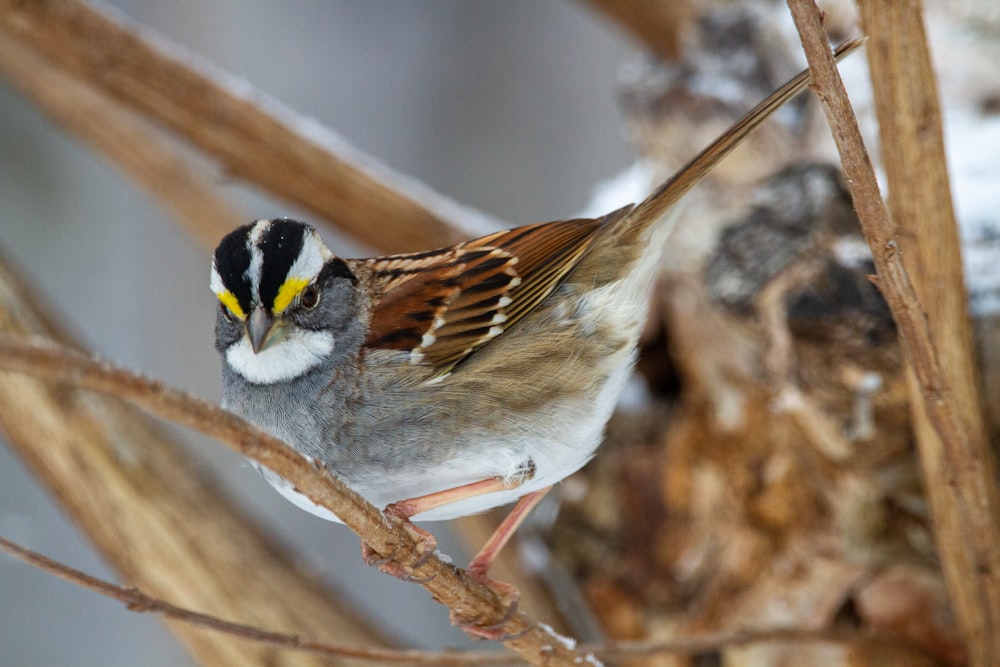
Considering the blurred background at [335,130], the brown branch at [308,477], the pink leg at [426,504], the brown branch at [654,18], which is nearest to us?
the brown branch at [308,477]

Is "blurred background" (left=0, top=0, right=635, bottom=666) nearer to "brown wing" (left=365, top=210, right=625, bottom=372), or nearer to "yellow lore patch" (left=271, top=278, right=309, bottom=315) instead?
"brown wing" (left=365, top=210, right=625, bottom=372)

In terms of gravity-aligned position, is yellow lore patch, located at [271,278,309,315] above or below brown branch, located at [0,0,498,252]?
below

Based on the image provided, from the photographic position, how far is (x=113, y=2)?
3.90 meters

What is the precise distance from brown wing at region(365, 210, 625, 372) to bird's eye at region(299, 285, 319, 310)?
12 cm

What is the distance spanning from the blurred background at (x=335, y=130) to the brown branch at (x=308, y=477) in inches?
87.1

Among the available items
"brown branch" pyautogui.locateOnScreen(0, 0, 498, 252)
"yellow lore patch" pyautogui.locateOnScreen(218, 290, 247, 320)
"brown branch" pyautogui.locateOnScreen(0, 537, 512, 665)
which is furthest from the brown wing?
"brown branch" pyautogui.locateOnScreen(0, 0, 498, 252)

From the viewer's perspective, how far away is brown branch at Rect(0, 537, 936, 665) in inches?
47.5

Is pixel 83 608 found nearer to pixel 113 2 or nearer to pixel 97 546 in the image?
pixel 97 546

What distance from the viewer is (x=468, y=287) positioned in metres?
1.76

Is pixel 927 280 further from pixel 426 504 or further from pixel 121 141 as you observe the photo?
pixel 121 141

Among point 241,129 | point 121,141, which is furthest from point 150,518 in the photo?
point 121,141

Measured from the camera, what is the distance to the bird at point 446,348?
1.51 meters

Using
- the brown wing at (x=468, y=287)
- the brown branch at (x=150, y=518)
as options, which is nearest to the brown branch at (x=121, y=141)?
the brown branch at (x=150, y=518)

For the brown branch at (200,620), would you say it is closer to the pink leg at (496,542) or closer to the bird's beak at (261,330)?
the pink leg at (496,542)
